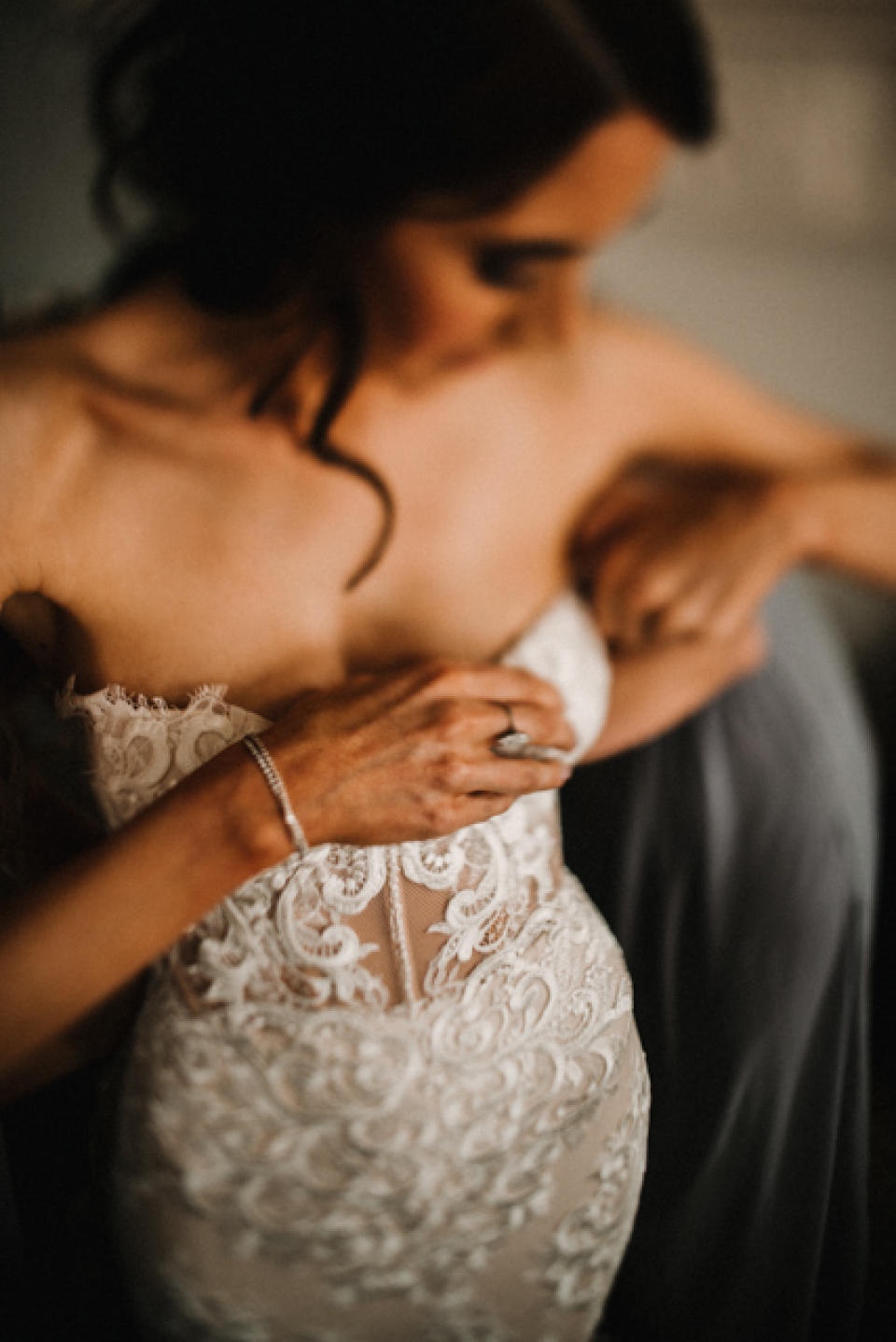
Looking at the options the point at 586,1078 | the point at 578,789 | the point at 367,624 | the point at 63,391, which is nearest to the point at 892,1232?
the point at 586,1078

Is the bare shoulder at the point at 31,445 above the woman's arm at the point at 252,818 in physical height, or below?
above

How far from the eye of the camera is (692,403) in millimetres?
583

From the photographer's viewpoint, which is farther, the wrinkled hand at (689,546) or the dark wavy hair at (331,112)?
the wrinkled hand at (689,546)

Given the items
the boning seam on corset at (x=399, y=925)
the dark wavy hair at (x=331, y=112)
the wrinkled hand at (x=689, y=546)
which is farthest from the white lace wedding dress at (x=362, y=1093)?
the dark wavy hair at (x=331, y=112)

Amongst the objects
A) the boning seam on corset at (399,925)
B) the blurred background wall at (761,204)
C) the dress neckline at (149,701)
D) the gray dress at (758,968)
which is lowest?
the gray dress at (758,968)

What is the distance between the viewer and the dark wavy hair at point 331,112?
458mm

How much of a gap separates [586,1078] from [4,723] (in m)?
0.46

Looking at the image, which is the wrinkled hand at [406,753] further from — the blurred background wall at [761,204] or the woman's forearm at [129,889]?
the blurred background wall at [761,204]

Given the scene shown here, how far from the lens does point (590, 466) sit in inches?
24.8

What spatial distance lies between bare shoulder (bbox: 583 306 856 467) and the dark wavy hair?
123mm

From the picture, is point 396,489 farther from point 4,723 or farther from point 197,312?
point 4,723

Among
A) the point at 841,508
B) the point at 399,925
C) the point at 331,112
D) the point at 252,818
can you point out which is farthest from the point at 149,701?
the point at 841,508

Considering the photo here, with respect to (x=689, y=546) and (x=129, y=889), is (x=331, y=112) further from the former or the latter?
(x=129, y=889)

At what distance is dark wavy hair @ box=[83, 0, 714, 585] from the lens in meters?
0.46
